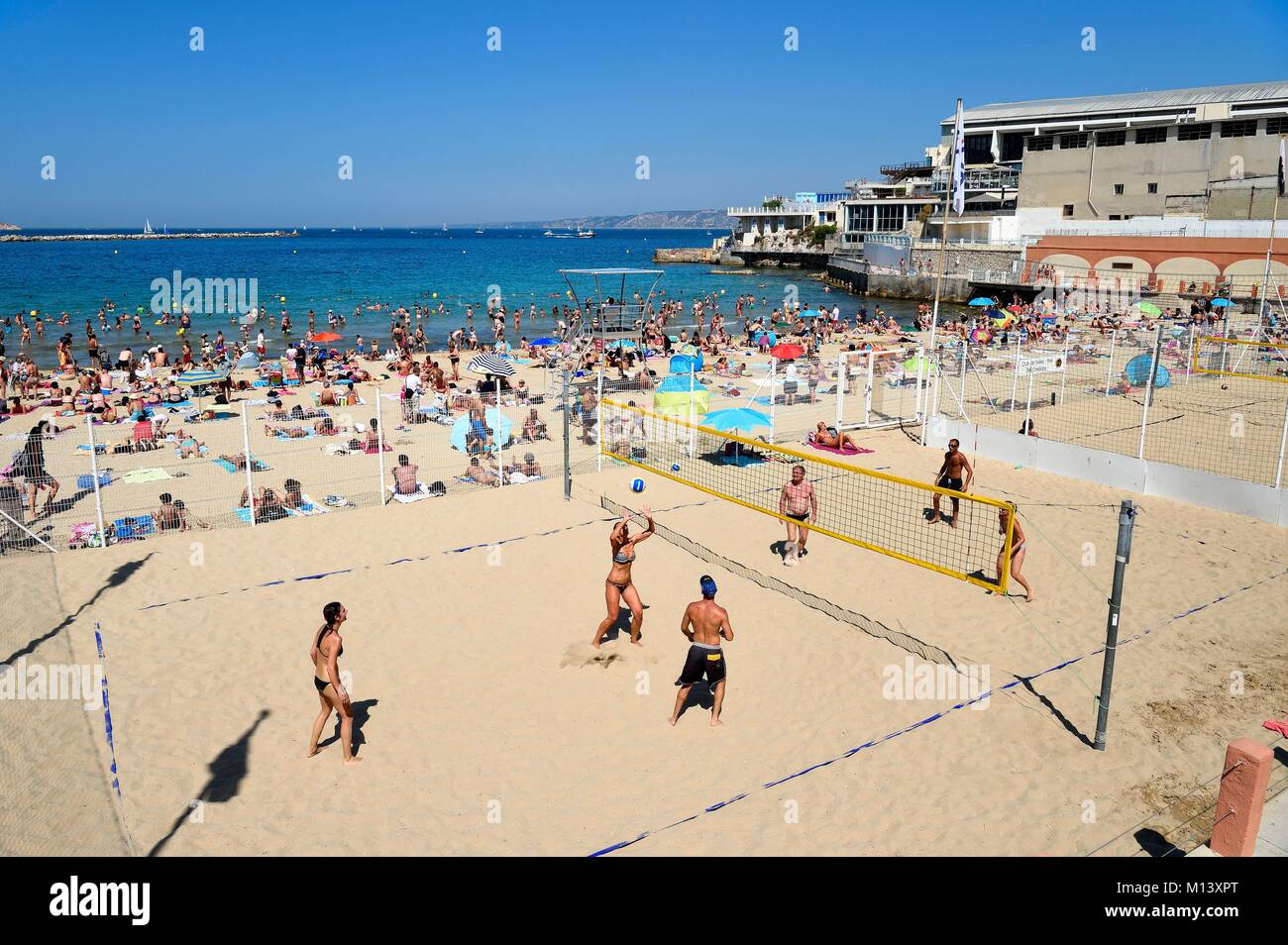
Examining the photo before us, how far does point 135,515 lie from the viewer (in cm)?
1216

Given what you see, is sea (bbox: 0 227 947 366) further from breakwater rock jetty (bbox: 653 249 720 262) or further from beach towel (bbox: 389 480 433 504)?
beach towel (bbox: 389 480 433 504)

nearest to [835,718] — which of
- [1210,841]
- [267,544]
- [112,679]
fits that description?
[1210,841]

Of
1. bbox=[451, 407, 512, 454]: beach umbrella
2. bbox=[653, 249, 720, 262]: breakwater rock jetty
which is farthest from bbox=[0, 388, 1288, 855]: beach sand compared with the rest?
bbox=[653, 249, 720, 262]: breakwater rock jetty

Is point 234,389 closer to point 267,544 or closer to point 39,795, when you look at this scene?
point 267,544

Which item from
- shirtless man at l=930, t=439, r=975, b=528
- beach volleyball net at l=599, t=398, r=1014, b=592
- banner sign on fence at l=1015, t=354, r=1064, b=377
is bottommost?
beach volleyball net at l=599, t=398, r=1014, b=592

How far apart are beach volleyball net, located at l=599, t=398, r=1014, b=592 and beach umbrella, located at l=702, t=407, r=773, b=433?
0.40 meters

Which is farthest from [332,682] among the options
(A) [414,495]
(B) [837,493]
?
(B) [837,493]

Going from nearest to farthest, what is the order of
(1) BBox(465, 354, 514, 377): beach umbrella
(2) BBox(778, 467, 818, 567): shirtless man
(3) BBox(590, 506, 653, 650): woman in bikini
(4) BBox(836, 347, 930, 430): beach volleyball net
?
(3) BBox(590, 506, 653, 650): woman in bikini → (2) BBox(778, 467, 818, 567): shirtless man → (4) BBox(836, 347, 930, 430): beach volleyball net → (1) BBox(465, 354, 514, 377): beach umbrella

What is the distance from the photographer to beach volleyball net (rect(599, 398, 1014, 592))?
10406 mm

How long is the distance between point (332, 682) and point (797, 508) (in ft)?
19.4

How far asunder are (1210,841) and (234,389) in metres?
22.9

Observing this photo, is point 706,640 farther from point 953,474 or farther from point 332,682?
point 953,474

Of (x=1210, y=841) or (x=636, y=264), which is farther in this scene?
(x=636, y=264)
